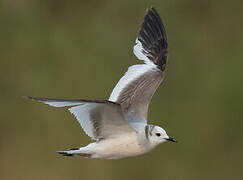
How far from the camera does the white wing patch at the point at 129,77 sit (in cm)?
616

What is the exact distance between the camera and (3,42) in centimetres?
Answer: 816

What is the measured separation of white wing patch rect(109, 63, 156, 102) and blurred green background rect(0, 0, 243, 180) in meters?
0.95

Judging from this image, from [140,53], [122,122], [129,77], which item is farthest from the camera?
[140,53]

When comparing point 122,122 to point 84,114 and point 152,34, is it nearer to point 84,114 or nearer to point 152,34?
point 84,114

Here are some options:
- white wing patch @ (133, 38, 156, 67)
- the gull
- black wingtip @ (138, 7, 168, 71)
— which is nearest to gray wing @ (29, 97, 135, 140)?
the gull

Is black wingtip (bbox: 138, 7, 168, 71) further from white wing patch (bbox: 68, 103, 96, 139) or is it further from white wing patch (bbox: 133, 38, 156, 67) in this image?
white wing patch (bbox: 68, 103, 96, 139)

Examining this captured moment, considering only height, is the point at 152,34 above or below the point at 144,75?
above

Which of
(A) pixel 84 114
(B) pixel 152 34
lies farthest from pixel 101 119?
(B) pixel 152 34

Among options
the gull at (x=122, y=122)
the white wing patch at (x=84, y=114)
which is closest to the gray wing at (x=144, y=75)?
the gull at (x=122, y=122)

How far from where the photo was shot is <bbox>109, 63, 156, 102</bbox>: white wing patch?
6.16 metres

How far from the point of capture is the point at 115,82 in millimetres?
7633

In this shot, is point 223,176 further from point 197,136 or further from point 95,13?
point 95,13

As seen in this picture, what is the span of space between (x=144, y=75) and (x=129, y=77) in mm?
122

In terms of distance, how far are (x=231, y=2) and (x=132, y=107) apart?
10.2ft
